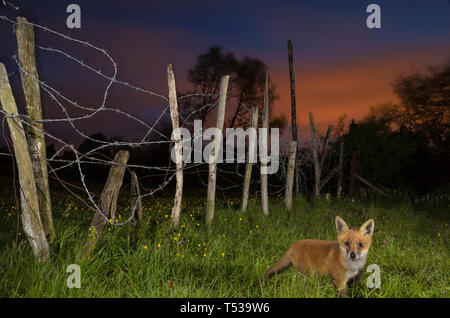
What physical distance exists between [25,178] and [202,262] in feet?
7.68

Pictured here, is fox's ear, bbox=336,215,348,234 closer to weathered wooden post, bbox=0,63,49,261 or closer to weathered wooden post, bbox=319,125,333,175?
weathered wooden post, bbox=0,63,49,261

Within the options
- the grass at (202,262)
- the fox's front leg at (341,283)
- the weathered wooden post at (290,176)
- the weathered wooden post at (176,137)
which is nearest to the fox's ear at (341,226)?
the fox's front leg at (341,283)

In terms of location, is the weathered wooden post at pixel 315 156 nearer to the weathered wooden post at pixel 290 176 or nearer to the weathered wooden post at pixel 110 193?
the weathered wooden post at pixel 290 176

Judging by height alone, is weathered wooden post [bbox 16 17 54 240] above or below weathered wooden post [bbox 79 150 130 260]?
above

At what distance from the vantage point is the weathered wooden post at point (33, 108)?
4242 millimetres

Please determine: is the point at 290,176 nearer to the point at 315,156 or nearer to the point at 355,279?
the point at 315,156

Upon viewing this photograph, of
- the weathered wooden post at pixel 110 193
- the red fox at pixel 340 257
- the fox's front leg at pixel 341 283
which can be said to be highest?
the weathered wooden post at pixel 110 193

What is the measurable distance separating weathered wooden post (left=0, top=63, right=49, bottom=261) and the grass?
19 cm

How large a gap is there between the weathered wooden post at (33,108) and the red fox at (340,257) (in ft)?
9.50

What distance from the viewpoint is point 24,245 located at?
4266 mm

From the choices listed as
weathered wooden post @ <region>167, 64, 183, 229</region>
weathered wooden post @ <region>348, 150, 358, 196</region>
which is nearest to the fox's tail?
weathered wooden post @ <region>167, 64, 183, 229</region>

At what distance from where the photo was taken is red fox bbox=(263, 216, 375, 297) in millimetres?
3641

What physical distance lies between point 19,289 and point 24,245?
866mm
